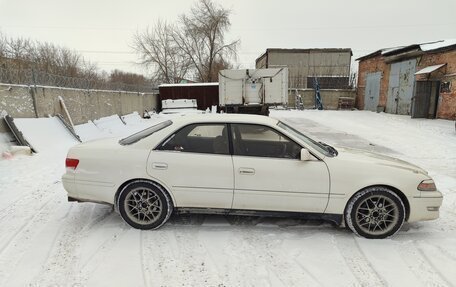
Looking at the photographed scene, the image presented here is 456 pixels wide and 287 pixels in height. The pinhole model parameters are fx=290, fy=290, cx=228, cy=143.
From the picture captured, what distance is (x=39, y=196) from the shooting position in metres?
4.68

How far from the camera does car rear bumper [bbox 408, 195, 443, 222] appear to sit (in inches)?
133

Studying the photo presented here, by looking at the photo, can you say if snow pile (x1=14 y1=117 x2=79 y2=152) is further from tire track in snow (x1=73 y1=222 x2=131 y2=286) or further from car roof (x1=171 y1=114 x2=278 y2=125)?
car roof (x1=171 y1=114 x2=278 y2=125)

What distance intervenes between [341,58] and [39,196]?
38456mm

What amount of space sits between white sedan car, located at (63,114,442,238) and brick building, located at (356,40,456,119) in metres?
16.1

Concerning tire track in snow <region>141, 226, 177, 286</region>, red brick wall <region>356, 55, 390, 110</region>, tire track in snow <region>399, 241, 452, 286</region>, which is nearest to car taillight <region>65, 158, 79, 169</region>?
tire track in snow <region>141, 226, 177, 286</region>

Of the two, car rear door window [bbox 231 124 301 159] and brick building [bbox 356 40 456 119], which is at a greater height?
brick building [bbox 356 40 456 119]

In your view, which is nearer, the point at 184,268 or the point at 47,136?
the point at 184,268

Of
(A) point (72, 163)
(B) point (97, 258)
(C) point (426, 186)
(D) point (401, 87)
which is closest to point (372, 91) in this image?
(D) point (401, 87)

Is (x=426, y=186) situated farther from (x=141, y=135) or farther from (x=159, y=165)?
(x=141, y=135)

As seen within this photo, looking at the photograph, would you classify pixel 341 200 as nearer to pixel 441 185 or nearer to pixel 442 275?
pixel 442 275

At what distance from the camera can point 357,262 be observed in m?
2.99

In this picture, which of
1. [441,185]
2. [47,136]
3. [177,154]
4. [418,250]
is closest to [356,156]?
[418,250]

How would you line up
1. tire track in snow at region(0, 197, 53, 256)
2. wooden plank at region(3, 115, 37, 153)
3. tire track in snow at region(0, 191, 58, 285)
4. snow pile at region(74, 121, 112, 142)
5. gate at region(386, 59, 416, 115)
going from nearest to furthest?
tire track in snow at region(0, 191, 58, 285) < tire track in snow at region(0, 197, 53, 256) < wooden plank at region(3, 115, 37, 153) < snow pile at region(74, 121, 112, 142) < gate at region(386, 59, 416, 115)

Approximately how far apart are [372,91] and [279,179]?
973 inches
